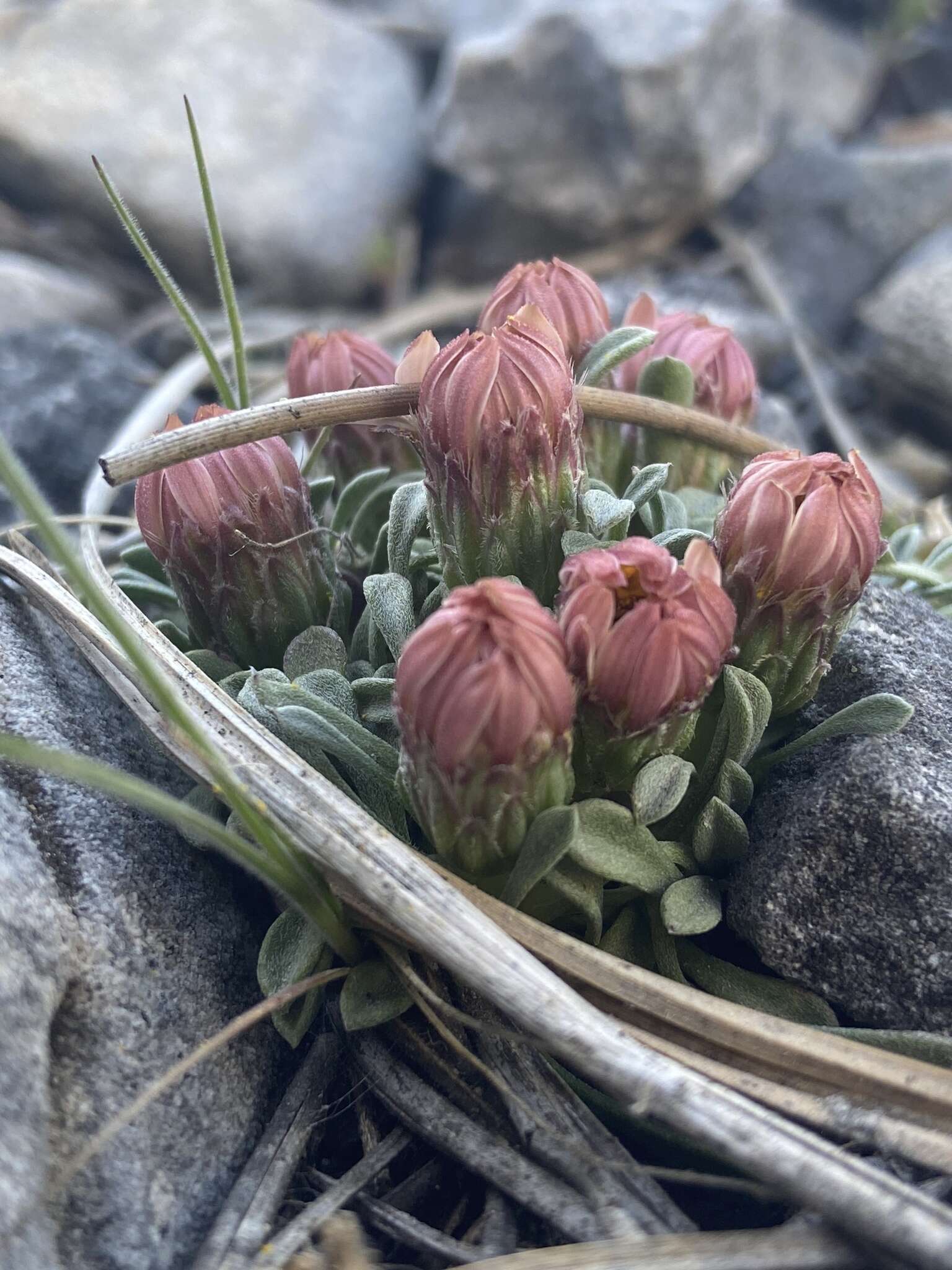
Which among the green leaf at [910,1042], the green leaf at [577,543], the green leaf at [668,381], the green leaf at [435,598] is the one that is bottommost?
the green leaf at [910,1042]

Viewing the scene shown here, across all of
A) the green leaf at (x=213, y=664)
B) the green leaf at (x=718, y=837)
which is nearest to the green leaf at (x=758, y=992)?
the green leaf at (x=718, y=837)

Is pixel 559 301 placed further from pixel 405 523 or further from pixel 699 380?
pixel 405 523

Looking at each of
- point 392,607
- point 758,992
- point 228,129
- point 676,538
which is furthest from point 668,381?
point 228,129

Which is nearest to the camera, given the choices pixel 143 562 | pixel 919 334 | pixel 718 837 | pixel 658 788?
pixel 658 788

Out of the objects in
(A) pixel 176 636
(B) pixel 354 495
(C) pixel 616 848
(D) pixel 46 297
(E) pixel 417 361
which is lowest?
(C) pixel 616 848

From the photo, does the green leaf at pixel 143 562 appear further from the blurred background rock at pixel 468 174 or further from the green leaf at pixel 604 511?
the blurred background rock at pixel 468 174
